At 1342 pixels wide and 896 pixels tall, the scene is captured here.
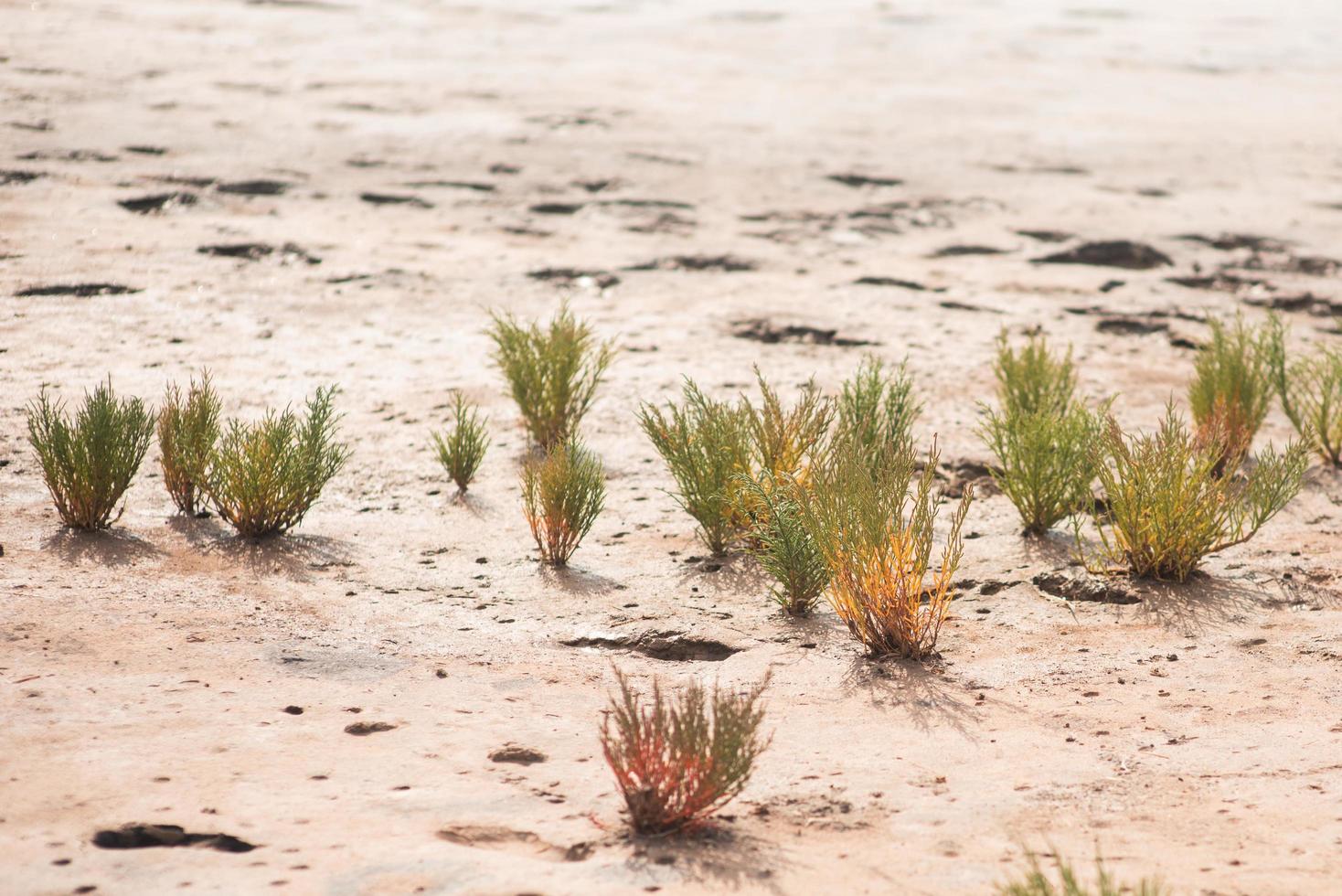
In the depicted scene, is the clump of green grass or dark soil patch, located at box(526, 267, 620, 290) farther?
dark soil patch, located at box(526, 267, 620, 290)

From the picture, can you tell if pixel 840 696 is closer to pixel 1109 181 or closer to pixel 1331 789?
pixel 1331 789

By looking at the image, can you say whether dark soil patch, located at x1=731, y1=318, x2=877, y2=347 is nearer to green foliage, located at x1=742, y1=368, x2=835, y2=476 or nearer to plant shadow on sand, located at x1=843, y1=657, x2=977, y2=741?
green foliage, located at x1=742, y1=368, x2=835, y2=476

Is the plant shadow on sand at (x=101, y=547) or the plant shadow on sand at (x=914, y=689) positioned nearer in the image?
the plant shadow on sand at (x=914, y=689)

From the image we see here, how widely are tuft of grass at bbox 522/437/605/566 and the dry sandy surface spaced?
113 mm

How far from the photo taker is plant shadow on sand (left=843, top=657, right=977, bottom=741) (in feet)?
12.2

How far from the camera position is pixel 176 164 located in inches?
368

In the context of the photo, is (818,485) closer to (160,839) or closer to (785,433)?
(785,433)

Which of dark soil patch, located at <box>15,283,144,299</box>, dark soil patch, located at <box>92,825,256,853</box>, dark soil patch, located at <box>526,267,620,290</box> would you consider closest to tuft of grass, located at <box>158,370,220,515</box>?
dark soil patch, located at <box>92,825,256,853</box>

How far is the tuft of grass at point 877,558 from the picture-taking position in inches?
160

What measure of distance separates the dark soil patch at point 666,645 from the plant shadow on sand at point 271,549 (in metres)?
1.02

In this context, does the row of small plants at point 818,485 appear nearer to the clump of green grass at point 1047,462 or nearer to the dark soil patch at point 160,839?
the clump of green grass at point 1047,462

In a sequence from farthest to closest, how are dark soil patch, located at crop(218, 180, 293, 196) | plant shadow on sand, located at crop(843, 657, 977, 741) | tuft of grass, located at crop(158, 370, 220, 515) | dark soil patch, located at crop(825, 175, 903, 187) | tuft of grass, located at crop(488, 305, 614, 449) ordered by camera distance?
dark soil patch, located at crop(825, 175, 903, 187)
dark soil patch, located at crop(218, 180, 293, 196)
tuft of grass, located at crop(488, 305, 614, 449)
tuft of grass, located at crop(158, 370, 220, 515)
plant shadow on sand, located at crop(843, 657, 977, 741)

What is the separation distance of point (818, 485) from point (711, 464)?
81 centimetres

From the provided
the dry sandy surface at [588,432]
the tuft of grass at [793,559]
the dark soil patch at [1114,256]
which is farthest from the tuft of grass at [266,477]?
the dark soil patch at [1114,256]
